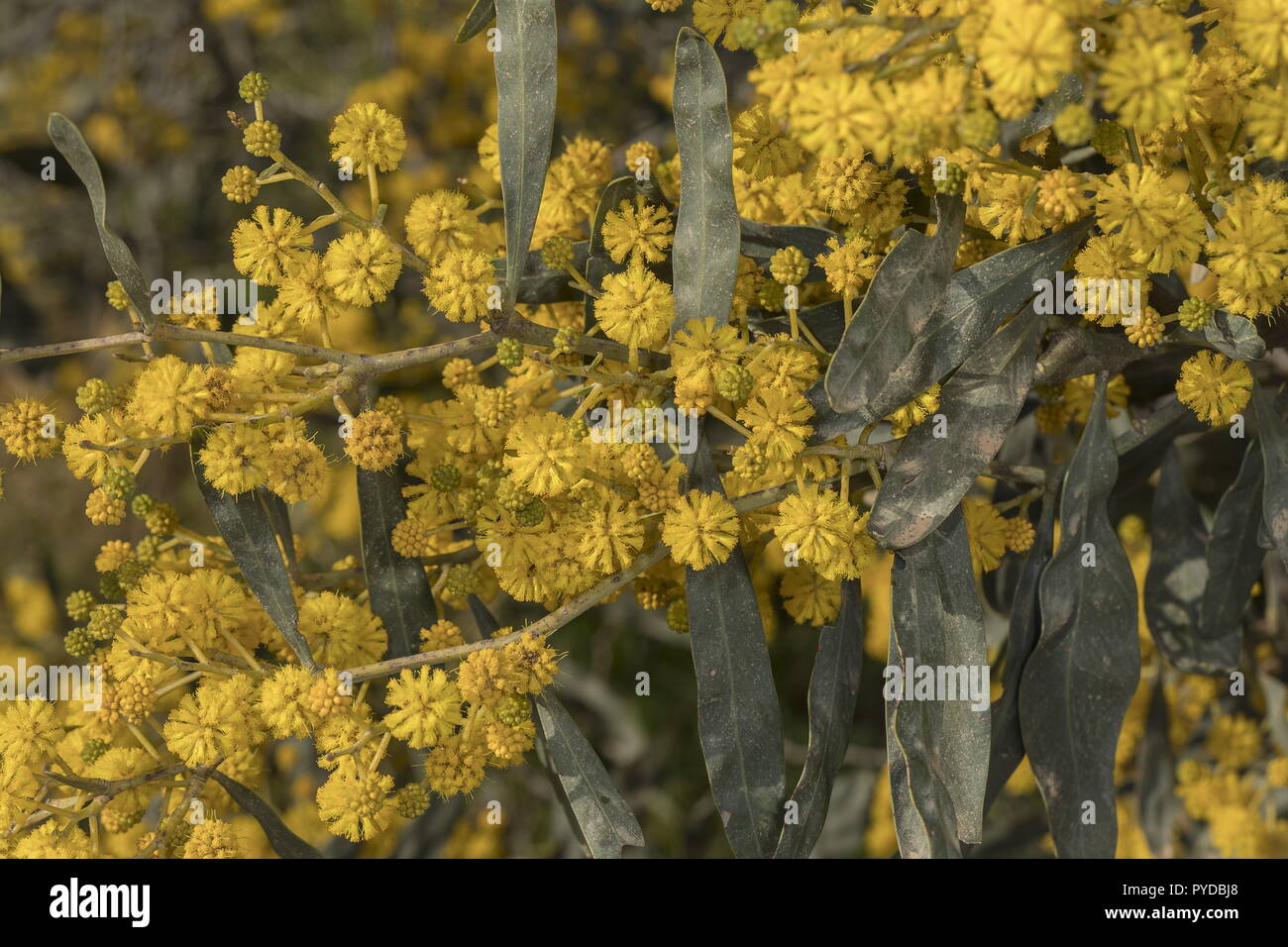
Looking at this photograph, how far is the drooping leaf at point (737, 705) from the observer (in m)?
1.78

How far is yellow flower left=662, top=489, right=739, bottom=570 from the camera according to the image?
166 cm

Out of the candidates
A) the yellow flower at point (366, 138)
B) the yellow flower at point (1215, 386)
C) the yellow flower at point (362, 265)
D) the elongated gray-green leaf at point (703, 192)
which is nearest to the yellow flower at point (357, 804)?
the yellow flower at point (362, 265)

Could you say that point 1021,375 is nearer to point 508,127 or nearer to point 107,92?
point 508,127

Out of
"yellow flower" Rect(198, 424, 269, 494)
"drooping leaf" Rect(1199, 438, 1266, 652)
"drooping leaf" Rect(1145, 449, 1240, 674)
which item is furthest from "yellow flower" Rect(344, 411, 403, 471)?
"drooping leaf" Rect(1145, 449, 1240, 674)

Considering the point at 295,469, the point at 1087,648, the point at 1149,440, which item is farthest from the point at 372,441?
the point at 1149,440

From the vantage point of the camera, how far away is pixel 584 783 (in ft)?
6.09

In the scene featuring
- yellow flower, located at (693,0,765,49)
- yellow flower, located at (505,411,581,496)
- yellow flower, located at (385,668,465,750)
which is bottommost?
yellow flower, located at (385,668,465,750)

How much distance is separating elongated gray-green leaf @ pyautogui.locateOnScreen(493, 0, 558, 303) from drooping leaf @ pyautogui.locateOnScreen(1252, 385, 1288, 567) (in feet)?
4.02

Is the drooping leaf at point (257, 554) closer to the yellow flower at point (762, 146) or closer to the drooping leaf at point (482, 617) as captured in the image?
the drooping leaf at point (482, 617)

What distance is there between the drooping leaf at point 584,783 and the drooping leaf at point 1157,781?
66.3 inches

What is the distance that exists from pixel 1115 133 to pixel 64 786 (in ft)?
6.49

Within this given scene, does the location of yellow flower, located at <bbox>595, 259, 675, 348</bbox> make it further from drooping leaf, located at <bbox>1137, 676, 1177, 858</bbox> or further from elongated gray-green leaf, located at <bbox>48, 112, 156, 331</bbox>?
drooping leaf, located at <bbox>1137, 676, 1177, 858</bbox>

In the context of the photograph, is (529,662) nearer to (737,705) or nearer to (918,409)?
(737,705)
